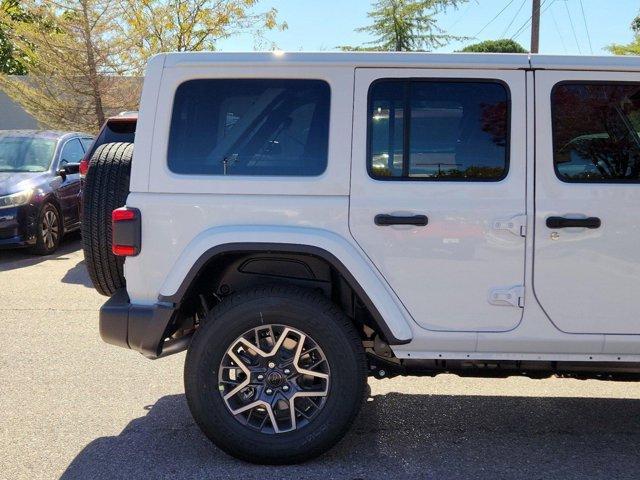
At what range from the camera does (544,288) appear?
Answer: 3699 millimetres

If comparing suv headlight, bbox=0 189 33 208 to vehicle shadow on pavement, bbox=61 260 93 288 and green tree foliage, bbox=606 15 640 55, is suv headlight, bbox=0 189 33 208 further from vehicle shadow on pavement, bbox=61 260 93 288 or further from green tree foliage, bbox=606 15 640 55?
green tree foliage, bbox=606 15 640 55

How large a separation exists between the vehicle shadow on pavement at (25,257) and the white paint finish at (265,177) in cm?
615

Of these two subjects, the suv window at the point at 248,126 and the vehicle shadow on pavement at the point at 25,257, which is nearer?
the suv window at the point at 248,126

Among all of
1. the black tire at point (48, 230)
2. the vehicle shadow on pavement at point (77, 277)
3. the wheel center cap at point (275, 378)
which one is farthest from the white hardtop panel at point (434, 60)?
the black tire at point (48, 230)

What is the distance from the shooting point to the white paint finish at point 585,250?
3.67m

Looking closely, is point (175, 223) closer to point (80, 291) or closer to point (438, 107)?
point (438, 107)

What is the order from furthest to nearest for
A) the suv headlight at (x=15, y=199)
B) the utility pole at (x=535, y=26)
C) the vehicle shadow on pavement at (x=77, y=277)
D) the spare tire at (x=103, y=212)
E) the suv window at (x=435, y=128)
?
1. the utility pole at (x=535, y=26)
2. the suv headlight at (x=15, y=199)
3. the vehicle shadow on pavement at (x=77, y=277)
4. the spare tire at (x=103, y=212)
5. the suv window at (x=435, y=128)

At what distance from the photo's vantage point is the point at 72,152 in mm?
11109

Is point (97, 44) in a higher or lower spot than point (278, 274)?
higher

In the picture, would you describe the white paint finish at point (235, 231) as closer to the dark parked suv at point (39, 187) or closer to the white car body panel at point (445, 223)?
the white car body panel at point (445, 223)

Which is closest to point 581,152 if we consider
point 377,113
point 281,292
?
point 377,113

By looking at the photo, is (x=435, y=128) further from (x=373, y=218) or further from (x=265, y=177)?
(x=265, y=177)

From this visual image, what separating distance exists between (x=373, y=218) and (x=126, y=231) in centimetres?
124

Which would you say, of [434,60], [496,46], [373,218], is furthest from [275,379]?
[496,46]
